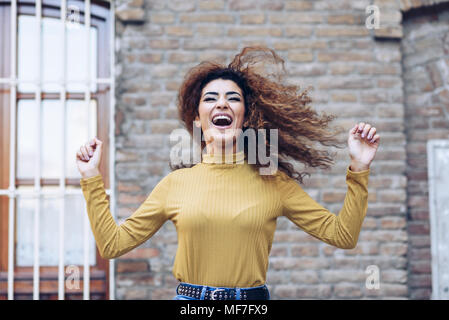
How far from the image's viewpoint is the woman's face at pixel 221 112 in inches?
75.4

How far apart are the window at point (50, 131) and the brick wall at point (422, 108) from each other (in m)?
1.96

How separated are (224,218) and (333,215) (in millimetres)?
445

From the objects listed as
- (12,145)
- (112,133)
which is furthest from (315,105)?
(12,145)

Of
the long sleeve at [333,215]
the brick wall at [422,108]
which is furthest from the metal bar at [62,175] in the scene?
the brick wall at [422,108]

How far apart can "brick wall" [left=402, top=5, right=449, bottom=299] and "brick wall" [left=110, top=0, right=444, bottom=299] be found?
0.13 ft

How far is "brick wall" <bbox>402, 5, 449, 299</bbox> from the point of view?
313 centimetres

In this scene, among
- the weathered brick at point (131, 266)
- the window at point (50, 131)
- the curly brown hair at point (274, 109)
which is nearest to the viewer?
the curly brown hair at point (274, 109)

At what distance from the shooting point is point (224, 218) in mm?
1775

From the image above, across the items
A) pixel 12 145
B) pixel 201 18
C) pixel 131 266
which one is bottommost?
pixel 131 266

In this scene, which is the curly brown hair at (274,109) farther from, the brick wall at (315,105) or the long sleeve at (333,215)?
the brick wall at (315,105)

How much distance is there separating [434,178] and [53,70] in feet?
8.55

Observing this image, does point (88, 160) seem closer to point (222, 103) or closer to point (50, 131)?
point (222, 103)

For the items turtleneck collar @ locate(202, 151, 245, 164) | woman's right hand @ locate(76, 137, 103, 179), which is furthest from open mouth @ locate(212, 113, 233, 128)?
woman's right hand @ locate(76, 137, 103, 179)

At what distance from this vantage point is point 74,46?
10.5ft
